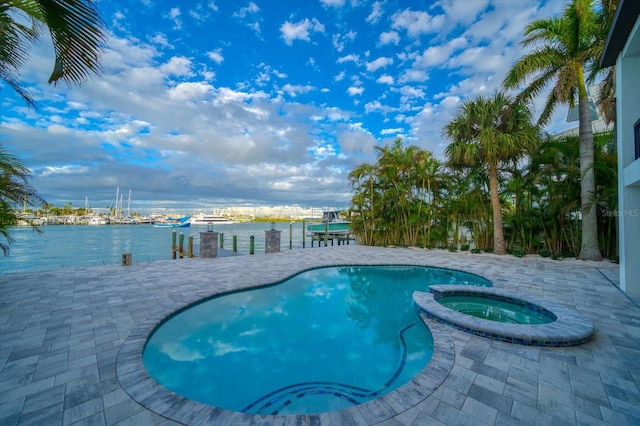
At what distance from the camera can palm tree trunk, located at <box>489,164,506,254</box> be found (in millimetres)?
9508

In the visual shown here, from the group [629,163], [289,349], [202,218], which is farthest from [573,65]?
[202,218]

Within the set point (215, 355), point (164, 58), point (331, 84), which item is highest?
point (331, 84)

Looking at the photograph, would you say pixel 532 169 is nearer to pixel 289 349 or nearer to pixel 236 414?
pixel 289 349

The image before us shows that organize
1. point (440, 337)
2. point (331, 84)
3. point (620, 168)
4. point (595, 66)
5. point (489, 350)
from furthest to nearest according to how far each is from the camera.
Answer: point (331, 84)
point (595, 66)
point (620, 168)
point (440, 337)
point (489, 350)

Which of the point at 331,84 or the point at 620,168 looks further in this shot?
the point at 331,84

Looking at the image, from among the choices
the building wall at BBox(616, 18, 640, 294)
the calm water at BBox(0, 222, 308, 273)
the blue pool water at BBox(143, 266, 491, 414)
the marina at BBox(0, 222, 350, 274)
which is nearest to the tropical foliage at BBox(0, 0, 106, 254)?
the blue pool water at BBox(143, 266, 491, 414)

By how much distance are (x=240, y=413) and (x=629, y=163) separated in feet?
25.1

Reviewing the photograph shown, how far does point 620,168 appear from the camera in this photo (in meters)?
5.02

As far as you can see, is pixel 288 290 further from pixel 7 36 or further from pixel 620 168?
pixel 620 168

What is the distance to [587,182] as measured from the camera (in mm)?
7730

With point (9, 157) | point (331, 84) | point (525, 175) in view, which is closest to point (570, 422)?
→ point (9, 157)

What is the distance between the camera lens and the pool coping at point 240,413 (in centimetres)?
193

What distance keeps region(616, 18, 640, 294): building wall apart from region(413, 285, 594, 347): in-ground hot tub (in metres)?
2.24

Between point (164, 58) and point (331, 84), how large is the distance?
728 cm
